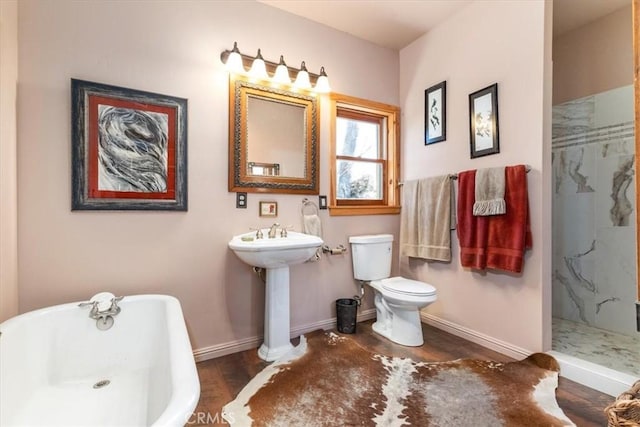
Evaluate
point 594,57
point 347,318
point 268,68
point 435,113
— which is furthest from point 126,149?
point 594,57

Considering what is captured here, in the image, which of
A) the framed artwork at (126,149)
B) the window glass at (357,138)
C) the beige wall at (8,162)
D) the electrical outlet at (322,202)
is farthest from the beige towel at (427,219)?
the beige wall at (8,162)

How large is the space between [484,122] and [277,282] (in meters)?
1.91

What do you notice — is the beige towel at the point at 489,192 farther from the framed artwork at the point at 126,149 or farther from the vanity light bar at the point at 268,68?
the framed artwork at the point at 126,149

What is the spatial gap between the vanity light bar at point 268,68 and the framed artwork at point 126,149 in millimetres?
435

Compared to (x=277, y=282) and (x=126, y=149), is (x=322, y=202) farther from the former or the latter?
(x=126, y=149)

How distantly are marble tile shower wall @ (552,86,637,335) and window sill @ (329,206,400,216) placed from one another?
1485 millimetres

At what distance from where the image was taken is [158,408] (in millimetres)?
1151

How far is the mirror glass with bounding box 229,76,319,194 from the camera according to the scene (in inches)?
84.0

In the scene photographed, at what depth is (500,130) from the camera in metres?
2.15

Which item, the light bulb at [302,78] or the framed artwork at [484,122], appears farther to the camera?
the light bulb at [302,78]

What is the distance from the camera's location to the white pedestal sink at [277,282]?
1.88 meters

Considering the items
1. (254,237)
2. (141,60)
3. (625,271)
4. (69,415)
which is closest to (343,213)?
(254,237)

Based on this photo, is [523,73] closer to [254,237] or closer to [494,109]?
[494,109]

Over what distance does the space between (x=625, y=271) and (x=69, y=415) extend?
361cm
